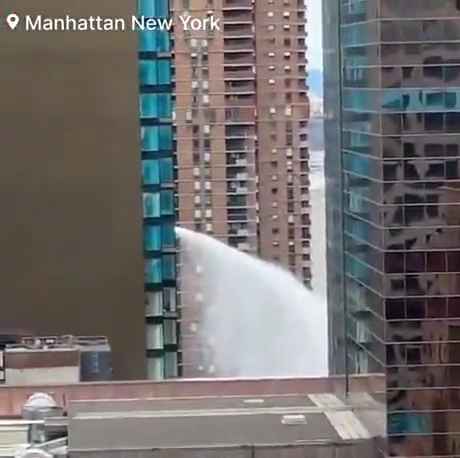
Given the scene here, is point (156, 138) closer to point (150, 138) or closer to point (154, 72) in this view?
point (150, 138)

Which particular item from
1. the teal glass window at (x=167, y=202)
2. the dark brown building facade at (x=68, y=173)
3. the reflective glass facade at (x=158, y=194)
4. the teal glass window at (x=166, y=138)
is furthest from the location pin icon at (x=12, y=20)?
the teal glass window at (x=167, y=202)

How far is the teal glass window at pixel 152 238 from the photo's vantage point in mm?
3791

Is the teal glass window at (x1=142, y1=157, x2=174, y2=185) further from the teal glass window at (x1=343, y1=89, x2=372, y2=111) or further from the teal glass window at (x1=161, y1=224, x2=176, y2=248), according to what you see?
the teal glass window at (x1=343, y1=89, x2=372, y2=111)

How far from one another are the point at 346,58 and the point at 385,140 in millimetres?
358

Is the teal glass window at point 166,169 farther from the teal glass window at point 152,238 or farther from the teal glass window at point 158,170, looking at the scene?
the teal glass window at point 152,238

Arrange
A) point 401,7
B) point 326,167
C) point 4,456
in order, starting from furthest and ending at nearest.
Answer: point 326,167 < point 4,456 < point 401,7

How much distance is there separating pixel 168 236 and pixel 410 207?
732mm

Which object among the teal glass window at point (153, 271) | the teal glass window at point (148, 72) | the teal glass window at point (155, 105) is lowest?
the teal glass window at point (153, 271)

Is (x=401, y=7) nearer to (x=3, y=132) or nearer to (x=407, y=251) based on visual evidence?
(x=407, y=251)

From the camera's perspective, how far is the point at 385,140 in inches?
128

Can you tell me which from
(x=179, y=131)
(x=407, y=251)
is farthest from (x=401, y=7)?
(x=179, y=131)

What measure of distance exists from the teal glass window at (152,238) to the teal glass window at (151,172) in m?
0.11

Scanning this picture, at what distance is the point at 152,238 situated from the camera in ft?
12.5

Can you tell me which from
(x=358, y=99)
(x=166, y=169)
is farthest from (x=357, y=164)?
(x=166, y=169)
